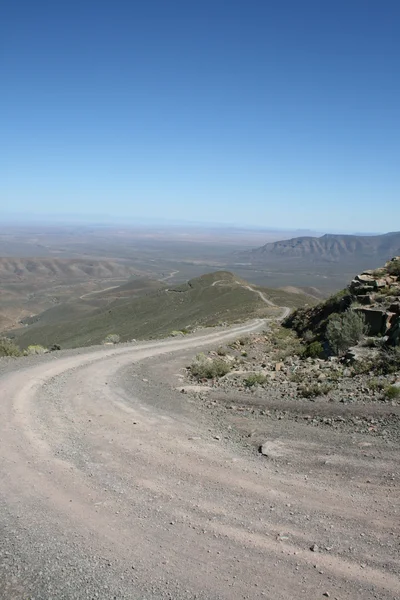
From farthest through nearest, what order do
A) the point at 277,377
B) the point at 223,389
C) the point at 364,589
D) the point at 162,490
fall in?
1. the point at 277,377
2. the point at 223,389
3. the point at 162,490
4. the point at 364,589

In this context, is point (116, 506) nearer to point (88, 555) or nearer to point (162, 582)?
point (88, 555)

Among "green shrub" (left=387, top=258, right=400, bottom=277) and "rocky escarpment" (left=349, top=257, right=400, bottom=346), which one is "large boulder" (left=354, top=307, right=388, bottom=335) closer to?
"rocky escarpment" (left=349, top=257, right=400, bottom=346)

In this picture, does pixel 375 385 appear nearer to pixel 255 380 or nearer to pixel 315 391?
pixel 315 391

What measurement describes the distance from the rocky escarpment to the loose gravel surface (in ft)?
33.1

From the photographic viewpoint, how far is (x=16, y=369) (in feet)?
61.8

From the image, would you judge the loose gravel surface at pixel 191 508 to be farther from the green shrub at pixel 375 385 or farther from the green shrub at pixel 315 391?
the green shrub at pixel 375 385

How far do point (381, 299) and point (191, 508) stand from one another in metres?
20.0

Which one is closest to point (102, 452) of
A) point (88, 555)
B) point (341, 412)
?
point (88, 555)

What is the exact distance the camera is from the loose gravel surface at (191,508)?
5832 mm

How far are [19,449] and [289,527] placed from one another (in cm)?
637

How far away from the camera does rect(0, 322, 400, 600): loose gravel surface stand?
5832 mm

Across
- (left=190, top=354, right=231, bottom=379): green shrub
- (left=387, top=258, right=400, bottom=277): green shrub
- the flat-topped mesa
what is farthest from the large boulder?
(left=387, top=258, right=400, bottom=277): green shrub

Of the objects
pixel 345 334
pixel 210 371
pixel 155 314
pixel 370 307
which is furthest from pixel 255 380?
pixel 155 314

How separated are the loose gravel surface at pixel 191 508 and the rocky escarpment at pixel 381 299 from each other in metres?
10.1
